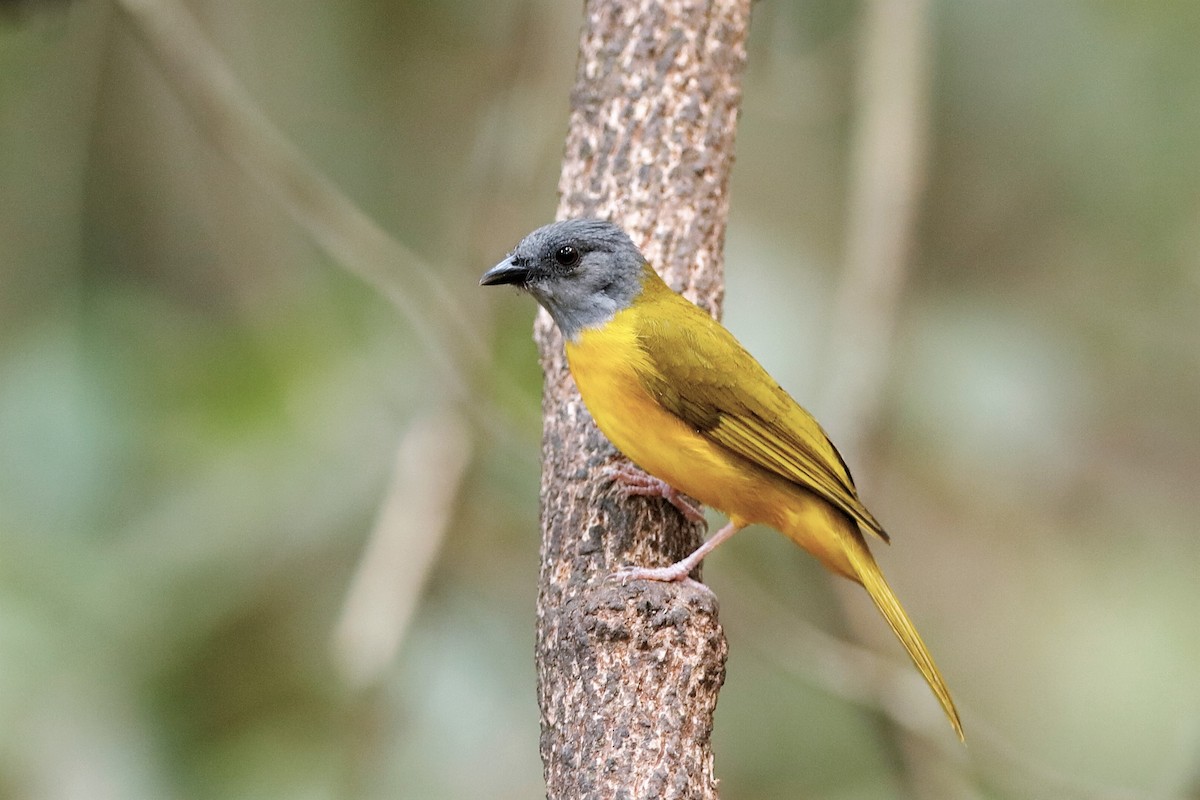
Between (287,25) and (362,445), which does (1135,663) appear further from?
(287,25)

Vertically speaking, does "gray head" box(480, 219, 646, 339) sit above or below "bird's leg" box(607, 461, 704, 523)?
above

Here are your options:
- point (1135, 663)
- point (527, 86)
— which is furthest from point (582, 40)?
point (1135, 663)

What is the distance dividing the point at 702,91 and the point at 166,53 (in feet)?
6.06

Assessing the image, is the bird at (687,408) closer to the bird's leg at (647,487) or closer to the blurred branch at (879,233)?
the bird's leg at (647,487)

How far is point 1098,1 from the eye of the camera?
5.04 m

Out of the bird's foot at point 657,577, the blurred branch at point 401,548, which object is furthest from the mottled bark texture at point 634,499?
the blurred branch at point 401,548

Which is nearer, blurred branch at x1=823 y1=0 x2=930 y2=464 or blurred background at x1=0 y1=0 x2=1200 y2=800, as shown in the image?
blurred background at x1=0 y1=0 x2=1200 y2=800

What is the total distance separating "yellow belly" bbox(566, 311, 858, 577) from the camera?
3.38m

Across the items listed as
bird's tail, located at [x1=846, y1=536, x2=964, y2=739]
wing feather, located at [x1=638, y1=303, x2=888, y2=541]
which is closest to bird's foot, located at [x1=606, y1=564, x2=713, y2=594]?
wing feather, located at [x1=638, y1=303, x2=888, y2=541]

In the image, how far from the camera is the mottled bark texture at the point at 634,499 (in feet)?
9.29

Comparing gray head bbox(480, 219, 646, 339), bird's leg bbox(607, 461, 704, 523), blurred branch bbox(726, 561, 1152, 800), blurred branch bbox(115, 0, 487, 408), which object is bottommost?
blurred branch bbox(726, 561, 1152, 800)

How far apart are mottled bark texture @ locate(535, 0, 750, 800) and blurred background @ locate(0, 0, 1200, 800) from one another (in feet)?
2.49

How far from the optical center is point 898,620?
352cm

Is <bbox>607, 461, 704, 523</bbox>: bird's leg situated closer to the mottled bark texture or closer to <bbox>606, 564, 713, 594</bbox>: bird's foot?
the mottled bark texture
